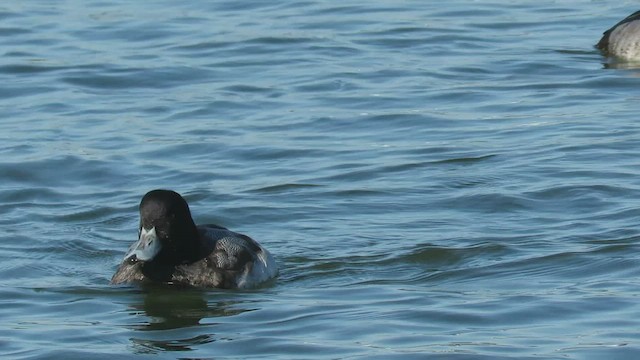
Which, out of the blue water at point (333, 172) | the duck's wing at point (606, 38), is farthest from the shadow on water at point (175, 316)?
the duck's wing at point (606, 38)

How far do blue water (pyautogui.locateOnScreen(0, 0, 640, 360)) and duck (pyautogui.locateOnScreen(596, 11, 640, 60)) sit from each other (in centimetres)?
26

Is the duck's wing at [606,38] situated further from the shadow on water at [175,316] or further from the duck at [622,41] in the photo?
the shadow on water at [175,316]

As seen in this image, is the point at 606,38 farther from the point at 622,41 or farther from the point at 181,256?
the point at 181,256

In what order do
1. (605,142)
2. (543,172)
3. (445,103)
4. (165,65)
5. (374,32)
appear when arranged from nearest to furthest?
(543,172) < (605,142) < (445,103) < (165,65) < (374,32)

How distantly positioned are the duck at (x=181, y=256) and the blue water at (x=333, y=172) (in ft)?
0.42

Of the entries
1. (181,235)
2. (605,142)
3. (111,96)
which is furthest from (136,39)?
(181,235)

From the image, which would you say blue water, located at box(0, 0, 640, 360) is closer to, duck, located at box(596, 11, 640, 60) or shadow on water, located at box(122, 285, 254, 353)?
shadow on water, located at box(122, 285, 254, 353)

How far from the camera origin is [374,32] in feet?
68.3

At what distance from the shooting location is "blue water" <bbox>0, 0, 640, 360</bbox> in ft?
32.1

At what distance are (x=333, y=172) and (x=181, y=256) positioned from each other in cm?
306

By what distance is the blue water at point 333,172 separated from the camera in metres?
9.79

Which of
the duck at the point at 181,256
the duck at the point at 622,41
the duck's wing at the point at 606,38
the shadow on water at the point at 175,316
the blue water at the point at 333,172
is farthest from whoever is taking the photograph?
the duck's wing at the point at 606,38

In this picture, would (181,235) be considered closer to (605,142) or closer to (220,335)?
(220,335)

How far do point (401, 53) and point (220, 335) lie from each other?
34.0 feet
